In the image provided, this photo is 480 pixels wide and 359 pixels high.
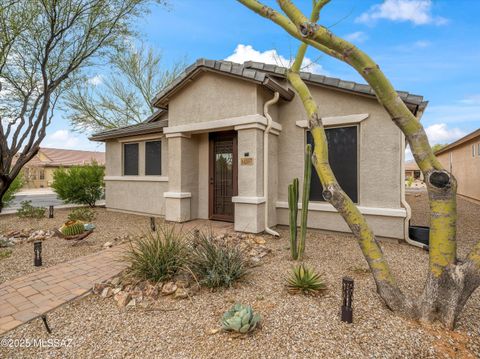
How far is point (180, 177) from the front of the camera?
25.9 feet

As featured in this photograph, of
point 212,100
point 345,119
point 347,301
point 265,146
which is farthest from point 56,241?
point 345,119

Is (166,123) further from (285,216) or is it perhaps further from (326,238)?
(326,238)

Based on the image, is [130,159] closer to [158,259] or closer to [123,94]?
[158,259]

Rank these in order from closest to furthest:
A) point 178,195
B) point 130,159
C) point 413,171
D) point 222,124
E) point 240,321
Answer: point 240,321
point 222,124
point 178,195
point 130,159
point 413,171

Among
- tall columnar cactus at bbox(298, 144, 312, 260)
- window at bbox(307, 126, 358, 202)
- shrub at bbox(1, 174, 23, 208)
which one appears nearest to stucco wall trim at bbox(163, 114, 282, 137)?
window at bbox(307, 126, 358, 202)

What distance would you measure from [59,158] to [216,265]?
43.8 meters

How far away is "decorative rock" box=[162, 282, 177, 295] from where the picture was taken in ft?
11.8

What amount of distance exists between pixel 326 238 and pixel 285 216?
Result: 137 centimetres

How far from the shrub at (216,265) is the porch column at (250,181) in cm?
238

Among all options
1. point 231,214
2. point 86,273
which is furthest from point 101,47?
point 86,273

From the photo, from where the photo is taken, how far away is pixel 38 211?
29.8 ft

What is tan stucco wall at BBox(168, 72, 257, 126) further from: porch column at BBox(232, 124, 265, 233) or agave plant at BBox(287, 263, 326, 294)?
agave plant at BBox(287, 263, 326, 294)

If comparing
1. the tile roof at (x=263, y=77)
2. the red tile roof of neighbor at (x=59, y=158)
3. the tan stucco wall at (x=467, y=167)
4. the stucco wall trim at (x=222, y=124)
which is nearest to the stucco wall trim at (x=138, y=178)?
the stucco wall trim at (x=222, y=124)

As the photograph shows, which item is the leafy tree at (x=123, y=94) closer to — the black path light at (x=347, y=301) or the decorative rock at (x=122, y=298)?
the decorative rock at (x=122, y=298)
